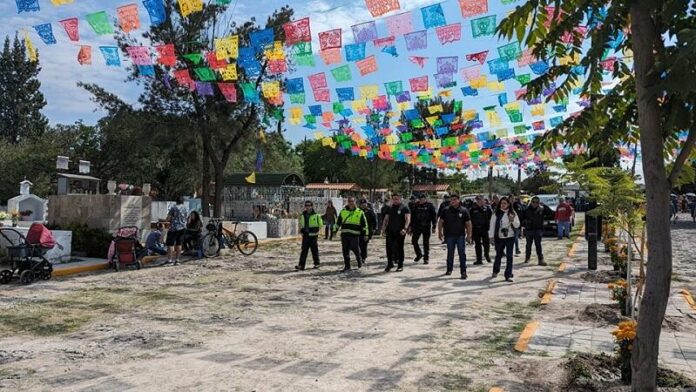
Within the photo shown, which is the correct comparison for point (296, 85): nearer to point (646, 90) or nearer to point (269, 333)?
point (269, 333)

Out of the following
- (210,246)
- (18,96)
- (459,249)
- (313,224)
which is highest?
(18,96)

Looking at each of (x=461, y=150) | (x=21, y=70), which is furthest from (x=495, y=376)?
(x=21, y=70)

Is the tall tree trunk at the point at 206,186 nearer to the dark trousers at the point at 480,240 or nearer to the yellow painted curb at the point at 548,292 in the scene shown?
the dark trousers at the point at 480,240

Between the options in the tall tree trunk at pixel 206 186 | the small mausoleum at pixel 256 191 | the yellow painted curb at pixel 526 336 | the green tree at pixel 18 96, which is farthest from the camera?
→ the green tree at pixel 18 96

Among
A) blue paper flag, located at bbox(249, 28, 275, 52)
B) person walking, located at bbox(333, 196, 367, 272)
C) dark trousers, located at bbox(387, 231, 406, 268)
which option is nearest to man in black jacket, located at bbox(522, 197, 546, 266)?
dark trousers, located at bbox(387, 231, 406, 268)

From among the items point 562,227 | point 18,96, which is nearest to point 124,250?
point 562,227

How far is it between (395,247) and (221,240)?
5589 millimetres

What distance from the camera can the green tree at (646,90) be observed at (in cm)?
283

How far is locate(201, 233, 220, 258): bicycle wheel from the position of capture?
16.0 meters

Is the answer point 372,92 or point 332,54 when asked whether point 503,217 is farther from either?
point 372,92

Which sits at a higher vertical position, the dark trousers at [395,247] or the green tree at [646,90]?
the green tree at [646,90]

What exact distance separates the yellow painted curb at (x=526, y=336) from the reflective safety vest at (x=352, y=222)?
20.0 feet

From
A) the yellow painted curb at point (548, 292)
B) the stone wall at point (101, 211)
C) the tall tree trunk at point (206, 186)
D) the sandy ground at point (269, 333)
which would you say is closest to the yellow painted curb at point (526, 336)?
the sandy ground at point (269, 333)

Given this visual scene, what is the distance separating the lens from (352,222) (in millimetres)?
13227
